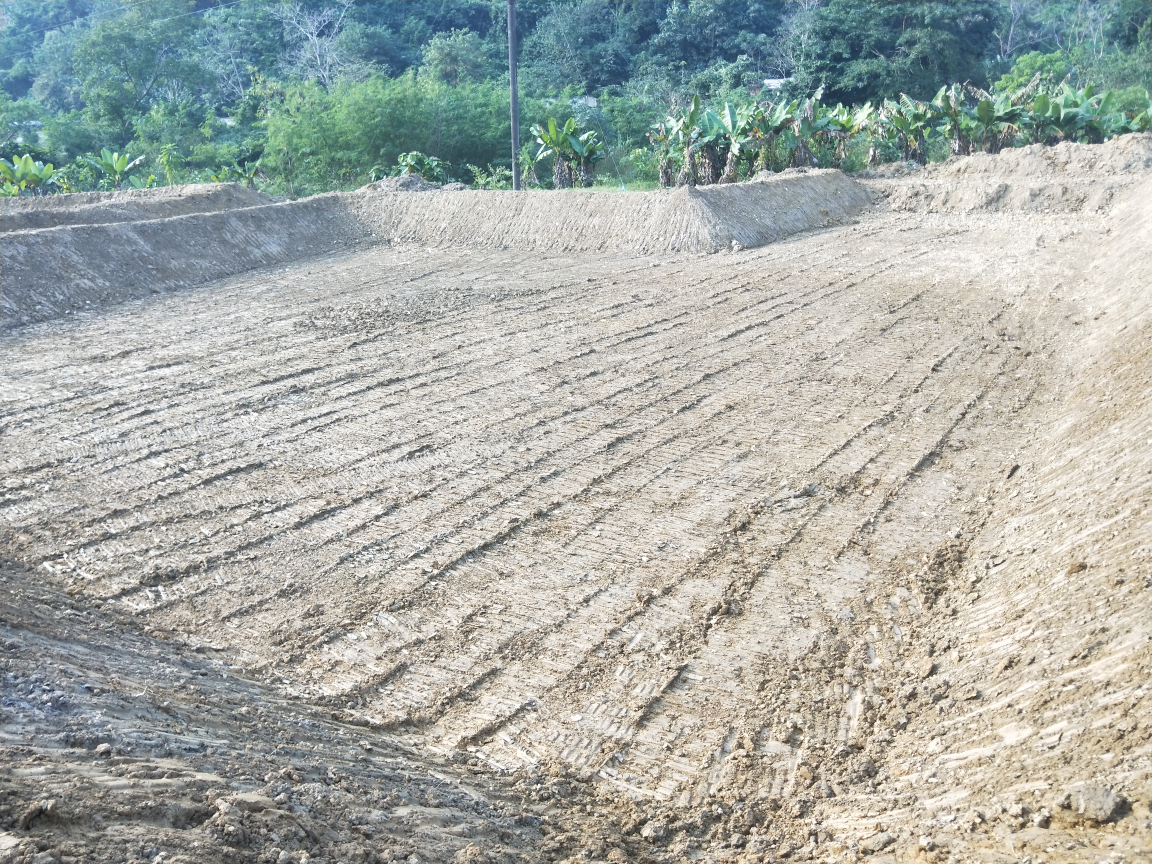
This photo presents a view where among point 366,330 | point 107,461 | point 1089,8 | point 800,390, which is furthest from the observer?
point 1089,8

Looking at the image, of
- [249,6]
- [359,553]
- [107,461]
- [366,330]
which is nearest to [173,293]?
[366,330]

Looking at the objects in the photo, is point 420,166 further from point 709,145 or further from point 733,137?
point 733,137

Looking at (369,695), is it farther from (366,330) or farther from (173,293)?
(173,293)

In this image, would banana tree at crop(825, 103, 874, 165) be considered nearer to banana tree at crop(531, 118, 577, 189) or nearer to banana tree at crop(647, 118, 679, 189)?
banana tree at crop(647, 118, 679, 189)

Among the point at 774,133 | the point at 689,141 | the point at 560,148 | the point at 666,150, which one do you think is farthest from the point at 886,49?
the point at 560,148

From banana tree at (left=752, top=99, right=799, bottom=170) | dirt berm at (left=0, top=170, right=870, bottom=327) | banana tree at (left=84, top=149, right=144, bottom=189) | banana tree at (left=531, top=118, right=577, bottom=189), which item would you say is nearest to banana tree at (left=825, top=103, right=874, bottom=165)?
banana tree at (left=752, top=99, right=799, bottom=170)

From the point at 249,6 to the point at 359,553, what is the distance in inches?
1936

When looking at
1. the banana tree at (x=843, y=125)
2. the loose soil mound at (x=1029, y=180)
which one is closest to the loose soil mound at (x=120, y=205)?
the banana tree at (x=843, y=125)

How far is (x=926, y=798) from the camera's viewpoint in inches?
147

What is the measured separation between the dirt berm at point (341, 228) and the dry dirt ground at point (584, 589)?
275 centimetres

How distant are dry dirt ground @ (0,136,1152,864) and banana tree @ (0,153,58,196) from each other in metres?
17.0

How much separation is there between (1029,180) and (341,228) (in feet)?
48.5

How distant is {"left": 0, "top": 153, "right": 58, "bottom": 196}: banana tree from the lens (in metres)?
25.4

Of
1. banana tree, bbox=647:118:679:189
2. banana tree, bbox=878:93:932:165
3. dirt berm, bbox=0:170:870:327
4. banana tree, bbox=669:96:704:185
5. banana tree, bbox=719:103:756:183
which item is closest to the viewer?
dirt berm, bbox=0:170:870:327
